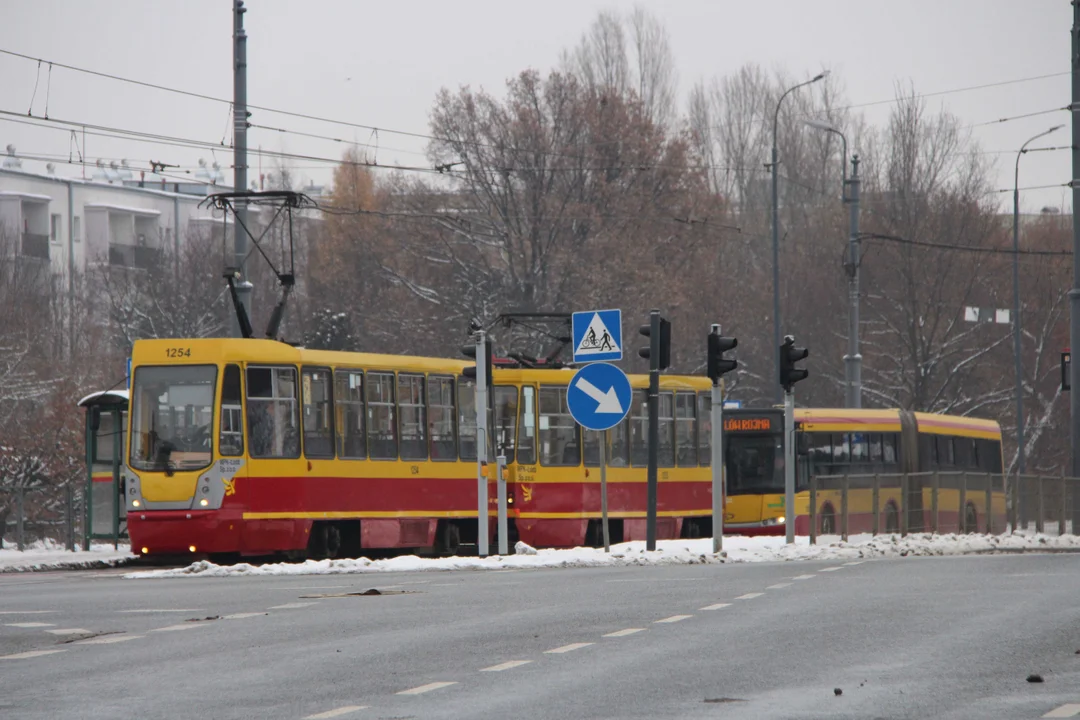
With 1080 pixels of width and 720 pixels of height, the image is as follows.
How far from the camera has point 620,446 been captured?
33.4 m

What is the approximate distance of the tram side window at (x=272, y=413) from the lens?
86.5 feet

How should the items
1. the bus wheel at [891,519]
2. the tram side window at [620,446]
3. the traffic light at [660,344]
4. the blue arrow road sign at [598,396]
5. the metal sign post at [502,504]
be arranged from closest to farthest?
the blue arrow road sign at [598,396], the metal sign post at [502,504], the traffic light at [660,344], the bus wheel at [891,519], the tram side window at [620,446]

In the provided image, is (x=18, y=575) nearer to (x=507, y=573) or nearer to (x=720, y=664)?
(x=507, y=573)

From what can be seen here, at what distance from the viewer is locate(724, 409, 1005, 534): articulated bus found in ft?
116

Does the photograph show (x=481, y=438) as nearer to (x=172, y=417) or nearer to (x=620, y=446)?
(x=172, y=417)

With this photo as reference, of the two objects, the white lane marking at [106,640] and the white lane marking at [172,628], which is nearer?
the white lane marking at [106,640]

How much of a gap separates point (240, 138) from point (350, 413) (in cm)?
432

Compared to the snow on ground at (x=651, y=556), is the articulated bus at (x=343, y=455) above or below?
above

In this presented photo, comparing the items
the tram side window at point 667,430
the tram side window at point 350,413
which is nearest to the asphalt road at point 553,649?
the tram side window at point 350,413

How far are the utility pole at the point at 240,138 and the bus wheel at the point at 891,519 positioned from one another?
10834 mm

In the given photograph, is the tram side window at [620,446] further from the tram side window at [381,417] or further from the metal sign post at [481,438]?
the metal sign post at [481,438]

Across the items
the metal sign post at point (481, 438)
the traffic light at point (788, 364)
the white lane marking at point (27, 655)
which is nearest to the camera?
the white lane marking at point (27, 655)

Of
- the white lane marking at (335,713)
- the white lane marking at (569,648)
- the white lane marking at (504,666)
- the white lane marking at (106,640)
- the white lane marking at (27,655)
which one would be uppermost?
the white lane marking at (335,713)

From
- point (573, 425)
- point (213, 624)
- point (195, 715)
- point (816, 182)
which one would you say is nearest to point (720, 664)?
point (195, 715)
